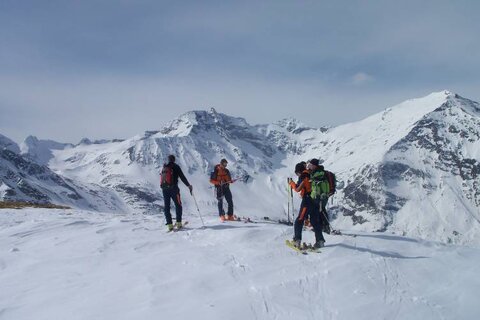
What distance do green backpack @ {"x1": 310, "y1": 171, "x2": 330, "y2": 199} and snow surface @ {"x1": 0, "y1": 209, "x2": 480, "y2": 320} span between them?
1712 millimetres

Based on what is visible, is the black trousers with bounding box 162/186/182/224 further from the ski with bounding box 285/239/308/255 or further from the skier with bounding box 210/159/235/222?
the ski with bounding box 285/239/308/255

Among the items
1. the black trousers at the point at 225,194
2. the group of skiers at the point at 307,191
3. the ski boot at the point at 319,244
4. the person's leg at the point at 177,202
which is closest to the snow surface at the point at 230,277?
the ski boot at the point at 319,244

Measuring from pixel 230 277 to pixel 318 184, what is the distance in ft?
16.7

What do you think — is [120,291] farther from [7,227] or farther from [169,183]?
[7,227]

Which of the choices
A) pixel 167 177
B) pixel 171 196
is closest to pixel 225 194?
pixel 171 196

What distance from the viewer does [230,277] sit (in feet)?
40.6

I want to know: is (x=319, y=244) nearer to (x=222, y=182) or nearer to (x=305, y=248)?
(x=305, y=248)

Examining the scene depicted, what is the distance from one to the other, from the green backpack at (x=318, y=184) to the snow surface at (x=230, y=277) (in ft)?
5.62

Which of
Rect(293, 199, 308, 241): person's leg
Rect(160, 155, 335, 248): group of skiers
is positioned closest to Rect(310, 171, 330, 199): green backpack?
Rect(160, 155, 335, 248): group of skiers

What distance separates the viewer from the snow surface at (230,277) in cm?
1060

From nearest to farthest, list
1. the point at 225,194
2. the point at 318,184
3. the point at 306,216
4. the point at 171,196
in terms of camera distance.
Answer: the point at 306,216, the point at 318,184, the point at 171,196, the point at 225,194

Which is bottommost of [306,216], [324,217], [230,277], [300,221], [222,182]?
[230,277]

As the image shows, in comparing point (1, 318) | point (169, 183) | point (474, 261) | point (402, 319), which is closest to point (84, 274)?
point (1, 318)

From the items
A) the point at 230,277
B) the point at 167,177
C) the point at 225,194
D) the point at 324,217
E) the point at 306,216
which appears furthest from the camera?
the point at 225,194
